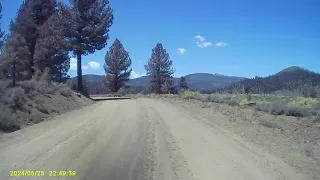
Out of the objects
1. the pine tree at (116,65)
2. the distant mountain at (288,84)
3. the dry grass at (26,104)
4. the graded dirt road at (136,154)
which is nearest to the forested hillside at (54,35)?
the dry grass at (26,104)

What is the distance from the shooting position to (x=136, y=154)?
34.1 feet

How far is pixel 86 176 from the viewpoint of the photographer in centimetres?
825

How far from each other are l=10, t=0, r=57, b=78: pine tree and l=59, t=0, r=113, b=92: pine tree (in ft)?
15.2

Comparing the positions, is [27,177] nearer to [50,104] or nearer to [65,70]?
[50,104]

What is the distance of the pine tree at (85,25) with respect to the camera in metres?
37.8

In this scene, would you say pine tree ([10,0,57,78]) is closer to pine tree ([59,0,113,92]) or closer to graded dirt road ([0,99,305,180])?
pine tree ([59,0,113,92])

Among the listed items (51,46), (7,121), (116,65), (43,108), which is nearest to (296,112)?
(43,108)

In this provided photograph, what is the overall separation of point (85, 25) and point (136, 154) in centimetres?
3045

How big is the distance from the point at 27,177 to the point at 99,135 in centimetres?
489

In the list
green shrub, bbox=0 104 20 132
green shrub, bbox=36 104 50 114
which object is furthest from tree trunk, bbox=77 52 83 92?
green shrub, bbox=0 104 20 132

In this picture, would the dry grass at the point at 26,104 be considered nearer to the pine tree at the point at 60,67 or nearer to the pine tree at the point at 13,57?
the pine tree at the point at 13,57

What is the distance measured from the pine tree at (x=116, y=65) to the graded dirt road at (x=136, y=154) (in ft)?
201

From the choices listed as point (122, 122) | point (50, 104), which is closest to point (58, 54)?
point (50, 104)

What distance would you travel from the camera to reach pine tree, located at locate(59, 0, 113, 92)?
Answer: 1490 inches
